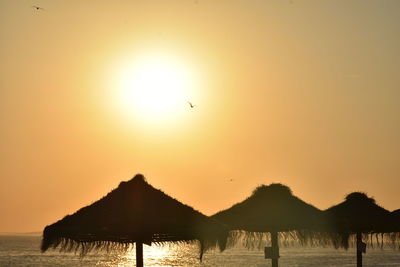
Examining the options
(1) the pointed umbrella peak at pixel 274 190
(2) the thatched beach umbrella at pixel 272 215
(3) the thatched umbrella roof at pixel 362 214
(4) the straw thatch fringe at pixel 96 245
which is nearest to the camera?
(4) the straw thatch fringe at pixel 96 245

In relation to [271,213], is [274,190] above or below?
above

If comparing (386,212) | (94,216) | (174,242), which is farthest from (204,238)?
(386,212)

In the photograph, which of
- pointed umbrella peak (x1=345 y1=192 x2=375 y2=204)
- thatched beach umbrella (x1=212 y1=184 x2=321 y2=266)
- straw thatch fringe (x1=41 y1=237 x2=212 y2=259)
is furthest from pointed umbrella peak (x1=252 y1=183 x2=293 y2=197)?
straw thatch fringe (x1=41 y1=237 x2=212 y2=259)

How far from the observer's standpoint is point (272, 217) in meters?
24.8

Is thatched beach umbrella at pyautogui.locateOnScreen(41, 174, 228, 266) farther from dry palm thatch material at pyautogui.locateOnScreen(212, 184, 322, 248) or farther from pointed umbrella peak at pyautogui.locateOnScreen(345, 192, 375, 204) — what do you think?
pointed umbrella peak at pyautogui.locateOnScreen(345, 192, 375, 204)

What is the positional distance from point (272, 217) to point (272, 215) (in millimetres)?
62

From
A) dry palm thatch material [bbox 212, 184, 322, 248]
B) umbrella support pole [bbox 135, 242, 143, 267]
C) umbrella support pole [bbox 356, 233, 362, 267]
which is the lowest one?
umbrella support pole [bbox 135, 242, 143, 267]

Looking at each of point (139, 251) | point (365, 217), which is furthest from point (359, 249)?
point (139, 251)

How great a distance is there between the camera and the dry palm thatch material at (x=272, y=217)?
81.1ft

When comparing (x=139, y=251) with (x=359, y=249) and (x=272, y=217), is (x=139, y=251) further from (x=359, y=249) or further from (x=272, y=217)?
(x=359, y=249)

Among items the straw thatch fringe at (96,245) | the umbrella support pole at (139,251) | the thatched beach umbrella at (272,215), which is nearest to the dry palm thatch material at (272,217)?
the thatched beach umbrella at (272,215)

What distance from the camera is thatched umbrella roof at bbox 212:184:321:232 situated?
24.7m

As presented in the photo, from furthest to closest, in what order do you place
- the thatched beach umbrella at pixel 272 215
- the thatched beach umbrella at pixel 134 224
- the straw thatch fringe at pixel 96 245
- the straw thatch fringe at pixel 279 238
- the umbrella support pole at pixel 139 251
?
the straw thatch fringe at pixel 279 238 < the thatched beach umbrella at pixel 272 215 < the straw thatch fringe at pixel 96 245 < the umbrella support pole at pixel 139 251 < the thatched beach umbrella at pixel 134 224

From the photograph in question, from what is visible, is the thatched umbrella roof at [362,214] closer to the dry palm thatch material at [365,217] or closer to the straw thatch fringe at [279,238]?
the dry palm thatch material at [365,217]
